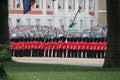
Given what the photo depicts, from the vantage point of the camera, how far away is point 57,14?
259 feet

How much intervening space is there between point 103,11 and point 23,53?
150 ft

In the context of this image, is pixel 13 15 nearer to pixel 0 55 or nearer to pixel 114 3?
pixel 114 3

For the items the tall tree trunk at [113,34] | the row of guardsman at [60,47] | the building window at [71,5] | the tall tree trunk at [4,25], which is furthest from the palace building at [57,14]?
the tall tree trunk at [113,34]

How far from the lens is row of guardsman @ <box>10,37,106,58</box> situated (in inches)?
1586

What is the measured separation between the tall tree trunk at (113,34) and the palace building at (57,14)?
1894 inches

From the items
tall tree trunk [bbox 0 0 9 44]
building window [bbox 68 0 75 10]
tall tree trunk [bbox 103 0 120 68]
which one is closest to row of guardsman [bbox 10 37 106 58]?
tall tree trunk [bbox 0 0 9 44]

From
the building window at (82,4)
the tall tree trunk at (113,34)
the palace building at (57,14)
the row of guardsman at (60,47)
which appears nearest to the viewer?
the tall tree trunk at (113,34)

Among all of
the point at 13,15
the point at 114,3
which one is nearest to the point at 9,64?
the point at 114,3

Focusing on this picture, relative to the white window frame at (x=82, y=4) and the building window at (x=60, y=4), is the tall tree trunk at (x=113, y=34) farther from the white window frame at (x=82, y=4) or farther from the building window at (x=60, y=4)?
the white window frame at (x=82, y=4)

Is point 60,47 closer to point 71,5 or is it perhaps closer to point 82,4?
point 71,5

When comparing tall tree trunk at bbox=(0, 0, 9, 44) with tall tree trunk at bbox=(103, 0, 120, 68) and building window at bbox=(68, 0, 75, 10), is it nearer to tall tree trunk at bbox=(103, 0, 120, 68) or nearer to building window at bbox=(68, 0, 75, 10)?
tall tree trunk at bbox=(103, 0, 120, 68)

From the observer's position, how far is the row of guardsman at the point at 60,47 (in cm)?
4028

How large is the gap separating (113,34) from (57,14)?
173 ft

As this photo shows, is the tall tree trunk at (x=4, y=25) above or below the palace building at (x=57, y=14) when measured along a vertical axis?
above
